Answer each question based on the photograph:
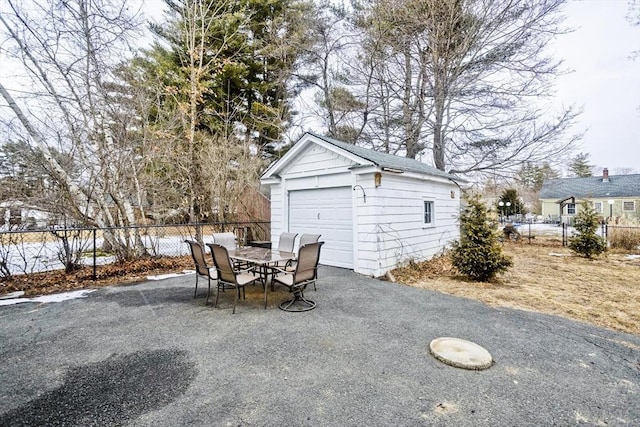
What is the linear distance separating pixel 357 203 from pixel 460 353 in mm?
4026

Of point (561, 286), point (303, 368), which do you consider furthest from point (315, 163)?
point (561, 286)

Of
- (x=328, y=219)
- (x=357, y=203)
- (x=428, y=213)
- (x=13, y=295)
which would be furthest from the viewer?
(x=428, y=213)

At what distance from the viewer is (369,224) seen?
20.7 ft

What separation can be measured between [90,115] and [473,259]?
9244 millimetres

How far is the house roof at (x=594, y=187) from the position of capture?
25516 millimetres

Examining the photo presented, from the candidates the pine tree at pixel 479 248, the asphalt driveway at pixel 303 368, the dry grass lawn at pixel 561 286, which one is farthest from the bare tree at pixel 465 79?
the asphalt driveway at pixel 303 368

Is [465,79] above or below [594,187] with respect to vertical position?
above

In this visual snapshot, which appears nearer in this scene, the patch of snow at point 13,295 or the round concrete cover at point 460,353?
the round concrete cover at point 460,353

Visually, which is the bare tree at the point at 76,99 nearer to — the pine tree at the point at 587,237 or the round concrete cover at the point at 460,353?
the round concrete cover at the point at 460,353

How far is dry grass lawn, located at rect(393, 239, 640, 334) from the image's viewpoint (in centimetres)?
423

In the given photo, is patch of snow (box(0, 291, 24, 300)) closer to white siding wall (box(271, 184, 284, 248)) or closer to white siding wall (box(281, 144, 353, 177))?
white siding wall (box(271, 184, 284, 248))

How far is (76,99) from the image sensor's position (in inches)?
257

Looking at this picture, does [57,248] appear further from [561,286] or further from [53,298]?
[561,286]

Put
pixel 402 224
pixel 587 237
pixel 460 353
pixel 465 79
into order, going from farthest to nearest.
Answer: pixel 465 79 → pixel 587 237 → pixel 402 224 → pixel 460 353
